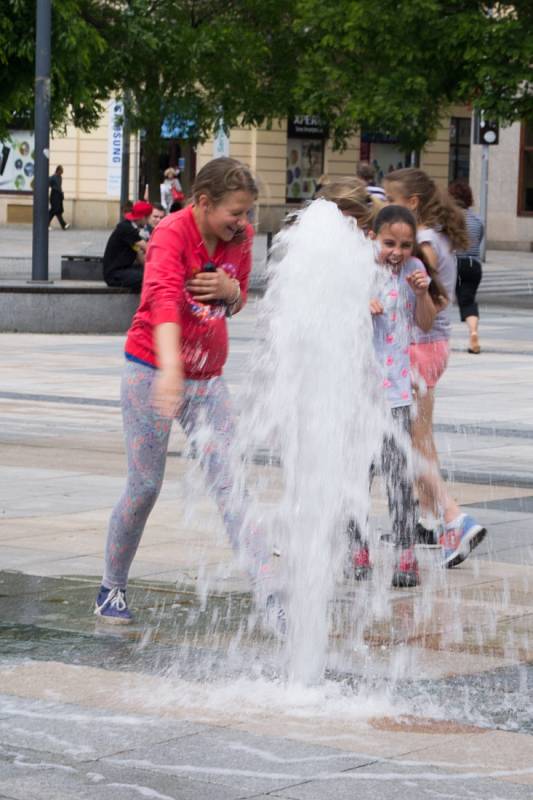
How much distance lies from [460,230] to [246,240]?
68.4 inches

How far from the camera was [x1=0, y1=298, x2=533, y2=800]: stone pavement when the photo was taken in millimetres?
4422

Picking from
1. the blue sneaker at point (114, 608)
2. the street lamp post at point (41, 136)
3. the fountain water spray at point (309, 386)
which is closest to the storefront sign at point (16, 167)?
the street lamp post at point (41, 136)

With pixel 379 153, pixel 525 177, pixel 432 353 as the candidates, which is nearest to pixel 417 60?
pixel 432 353

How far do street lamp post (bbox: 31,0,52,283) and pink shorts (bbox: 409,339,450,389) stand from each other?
43.3 ft

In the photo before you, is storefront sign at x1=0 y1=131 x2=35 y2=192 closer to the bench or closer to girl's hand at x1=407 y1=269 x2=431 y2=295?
the bench

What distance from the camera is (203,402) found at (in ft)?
19.8

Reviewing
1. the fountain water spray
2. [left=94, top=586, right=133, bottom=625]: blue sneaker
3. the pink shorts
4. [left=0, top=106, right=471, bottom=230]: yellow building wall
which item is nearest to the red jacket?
the fountain water spray

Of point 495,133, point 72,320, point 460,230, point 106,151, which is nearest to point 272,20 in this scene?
point 495,133

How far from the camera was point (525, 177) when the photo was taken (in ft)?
154

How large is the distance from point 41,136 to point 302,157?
3022 cm

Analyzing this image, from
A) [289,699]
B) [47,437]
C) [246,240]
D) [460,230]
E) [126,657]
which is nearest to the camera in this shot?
[289,699]

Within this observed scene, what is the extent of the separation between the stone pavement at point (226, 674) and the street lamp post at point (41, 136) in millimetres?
11039

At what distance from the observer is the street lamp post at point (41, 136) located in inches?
785

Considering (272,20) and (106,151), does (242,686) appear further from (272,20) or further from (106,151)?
(106,151)
